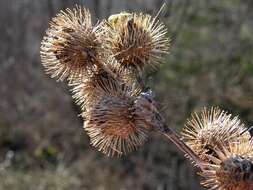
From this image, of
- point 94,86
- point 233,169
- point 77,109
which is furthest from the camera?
point 77,109

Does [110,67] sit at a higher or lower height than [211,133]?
higher

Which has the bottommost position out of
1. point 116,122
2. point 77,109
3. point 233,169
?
point 233,169

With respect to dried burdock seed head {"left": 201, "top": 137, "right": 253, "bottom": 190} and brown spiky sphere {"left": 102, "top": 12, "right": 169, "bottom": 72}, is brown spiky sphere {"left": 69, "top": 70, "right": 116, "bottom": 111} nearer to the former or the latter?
brown spiky sphere {"left": 102, "top": 12, "right": 169, "bottom": 72}

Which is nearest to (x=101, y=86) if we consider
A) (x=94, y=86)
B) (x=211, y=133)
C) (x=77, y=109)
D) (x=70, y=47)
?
(x=94, y=86)

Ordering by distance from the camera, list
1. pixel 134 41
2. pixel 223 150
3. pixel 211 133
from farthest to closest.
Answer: pixel 134 41, pixel 211 133, pixel 223 150

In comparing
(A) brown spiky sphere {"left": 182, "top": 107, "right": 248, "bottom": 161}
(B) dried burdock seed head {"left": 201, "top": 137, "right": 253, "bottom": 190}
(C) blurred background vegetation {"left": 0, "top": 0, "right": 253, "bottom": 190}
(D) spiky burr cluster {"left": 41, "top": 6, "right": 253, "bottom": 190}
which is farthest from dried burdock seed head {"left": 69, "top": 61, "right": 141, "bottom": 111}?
(C) blurred background vegetation {"left": 0, "top": 0, "right": 253, "bottom": 190}

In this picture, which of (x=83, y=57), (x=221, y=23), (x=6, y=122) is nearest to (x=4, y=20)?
(x=6, y=122)

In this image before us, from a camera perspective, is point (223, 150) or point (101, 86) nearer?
point (223, 150)

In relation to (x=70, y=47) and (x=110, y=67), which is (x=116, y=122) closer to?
(x=110, y=67)
